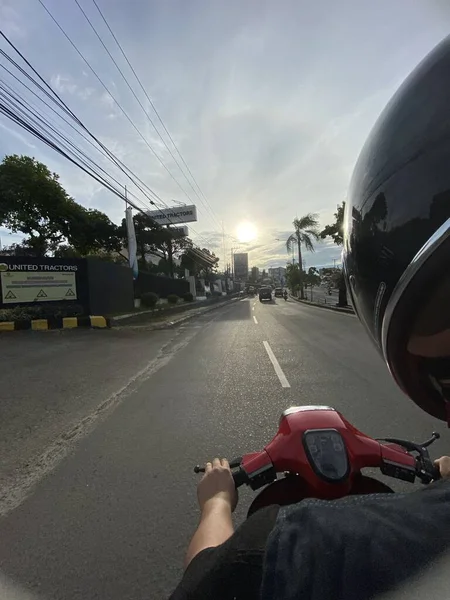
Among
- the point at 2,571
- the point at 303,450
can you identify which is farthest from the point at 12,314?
the point at 303,450

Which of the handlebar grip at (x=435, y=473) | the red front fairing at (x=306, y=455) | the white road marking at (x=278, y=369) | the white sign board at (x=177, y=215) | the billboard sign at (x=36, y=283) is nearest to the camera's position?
the red front fairing at (x=306, y=455)

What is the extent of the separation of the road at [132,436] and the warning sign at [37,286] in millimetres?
6271

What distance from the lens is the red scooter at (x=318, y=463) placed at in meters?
1.37

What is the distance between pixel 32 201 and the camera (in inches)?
1125

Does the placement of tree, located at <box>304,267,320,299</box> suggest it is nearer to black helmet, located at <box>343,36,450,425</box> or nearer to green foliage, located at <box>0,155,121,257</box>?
green foliage, located at <box>0,155,121,257</box>

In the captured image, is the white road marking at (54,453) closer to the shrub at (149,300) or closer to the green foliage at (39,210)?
the shrub at (149,300)

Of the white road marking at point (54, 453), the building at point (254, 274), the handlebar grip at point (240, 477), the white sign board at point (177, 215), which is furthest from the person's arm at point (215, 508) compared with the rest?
the building at point (254, 274)

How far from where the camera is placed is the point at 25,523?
2.73 meters

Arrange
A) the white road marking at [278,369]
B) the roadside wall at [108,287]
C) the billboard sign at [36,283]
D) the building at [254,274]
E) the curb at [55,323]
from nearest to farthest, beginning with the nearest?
the white road marking at [278,369]
the curb at [55,323]
the billboard sign at [36,283]
the roadside wall at [108,287]
the building at [254,274]

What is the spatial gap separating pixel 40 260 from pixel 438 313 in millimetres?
16547

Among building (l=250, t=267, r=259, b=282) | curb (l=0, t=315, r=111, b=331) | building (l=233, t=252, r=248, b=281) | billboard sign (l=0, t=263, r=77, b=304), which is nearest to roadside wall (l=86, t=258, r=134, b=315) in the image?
billboard sign (l=0, t=263, r=77, b=304)

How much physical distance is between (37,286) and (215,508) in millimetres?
16138

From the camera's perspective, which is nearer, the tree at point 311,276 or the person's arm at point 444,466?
the person's arm at point 444,466

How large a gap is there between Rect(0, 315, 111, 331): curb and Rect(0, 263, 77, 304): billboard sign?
4.16ft
